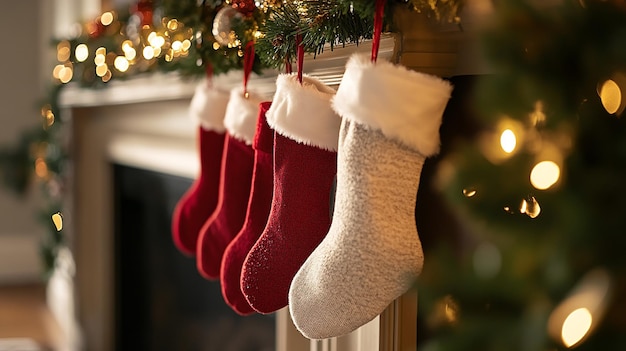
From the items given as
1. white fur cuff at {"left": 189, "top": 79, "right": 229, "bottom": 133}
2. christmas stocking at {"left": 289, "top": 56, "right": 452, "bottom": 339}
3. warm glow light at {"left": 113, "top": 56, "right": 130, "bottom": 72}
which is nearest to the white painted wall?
warm glow light at {"left": 113, "top": 56, "right": 130, "bottom": 72}

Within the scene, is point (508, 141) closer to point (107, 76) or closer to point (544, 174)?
point (544, 174)

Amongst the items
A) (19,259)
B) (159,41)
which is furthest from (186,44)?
(19,259)

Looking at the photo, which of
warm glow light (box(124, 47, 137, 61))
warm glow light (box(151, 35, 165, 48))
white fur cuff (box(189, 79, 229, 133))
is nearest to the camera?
white fur cuff (box(189, 79, 229, 133))

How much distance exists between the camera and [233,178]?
60.6 inches

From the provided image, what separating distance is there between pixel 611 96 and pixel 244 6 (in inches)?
36.4

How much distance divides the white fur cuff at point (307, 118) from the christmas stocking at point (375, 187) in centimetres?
11

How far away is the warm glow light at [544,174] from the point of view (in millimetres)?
609

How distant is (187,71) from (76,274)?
1868 mm

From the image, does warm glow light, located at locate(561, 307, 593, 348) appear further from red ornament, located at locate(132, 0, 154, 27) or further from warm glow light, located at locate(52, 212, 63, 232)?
warm glow light, located at locate(52, 212, 63, 232)

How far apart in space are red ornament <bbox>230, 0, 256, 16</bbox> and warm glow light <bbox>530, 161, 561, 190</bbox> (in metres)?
0.93

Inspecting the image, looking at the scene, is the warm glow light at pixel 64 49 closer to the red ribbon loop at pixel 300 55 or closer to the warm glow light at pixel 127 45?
the warm glow light at pixel 127 45

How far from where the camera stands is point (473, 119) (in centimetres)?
112

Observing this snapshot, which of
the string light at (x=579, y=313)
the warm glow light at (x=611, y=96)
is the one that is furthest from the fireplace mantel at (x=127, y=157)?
the string light at (x=579, y=313)

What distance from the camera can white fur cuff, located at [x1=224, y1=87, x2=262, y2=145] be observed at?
1.46m
